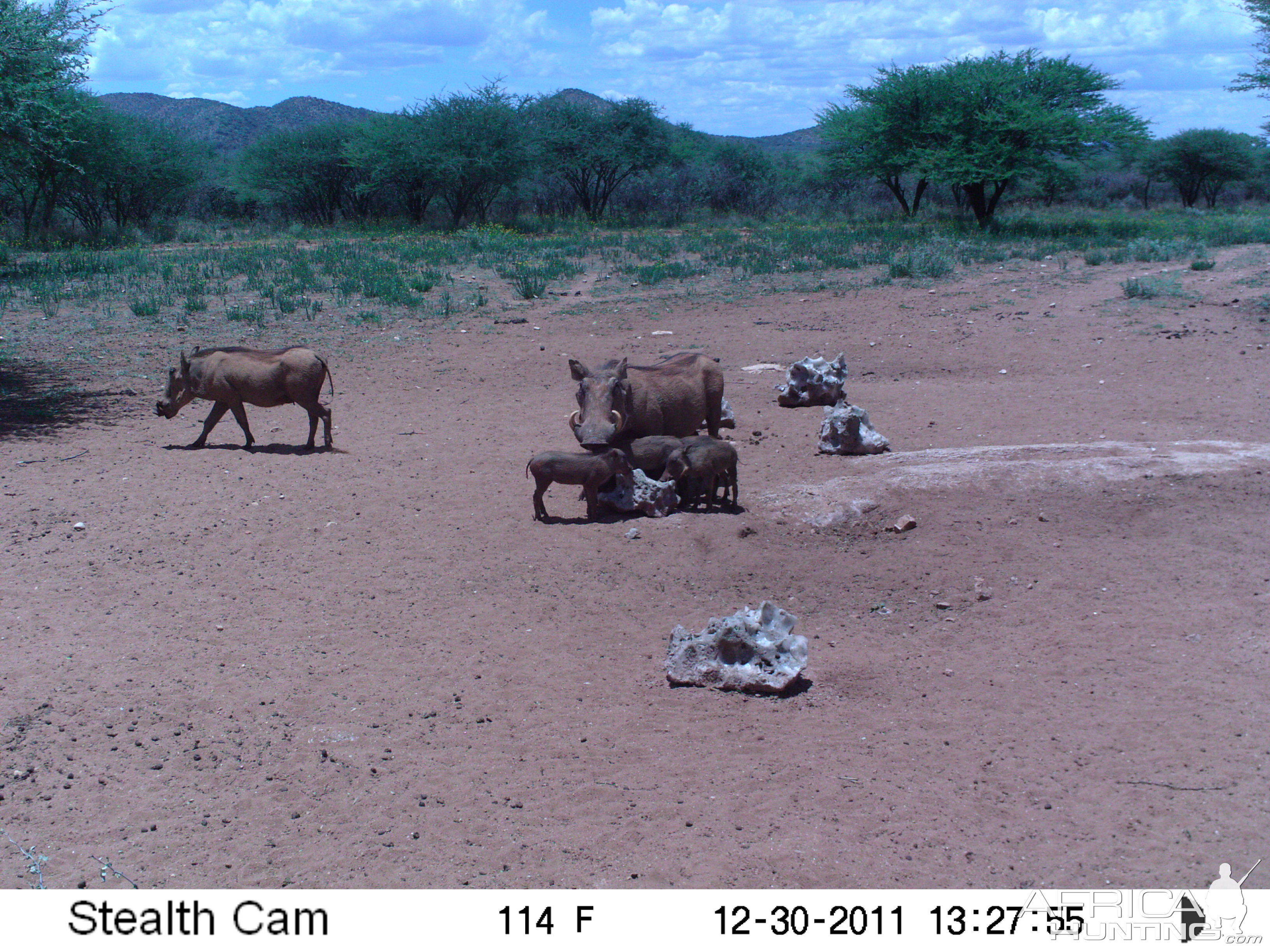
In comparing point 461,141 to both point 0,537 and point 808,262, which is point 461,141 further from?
point 0,537

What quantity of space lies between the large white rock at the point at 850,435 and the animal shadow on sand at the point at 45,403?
7.69 metres

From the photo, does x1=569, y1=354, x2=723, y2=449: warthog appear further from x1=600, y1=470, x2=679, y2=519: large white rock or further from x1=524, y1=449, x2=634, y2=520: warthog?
x1=600, y1=470, x2=679, y2=519: large white rock

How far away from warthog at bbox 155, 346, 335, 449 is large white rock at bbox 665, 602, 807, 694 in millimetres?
5645

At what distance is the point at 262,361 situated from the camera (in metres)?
9.41

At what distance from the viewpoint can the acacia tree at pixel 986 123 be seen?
89.7ft

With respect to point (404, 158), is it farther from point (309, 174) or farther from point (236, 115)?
point (236, 115)

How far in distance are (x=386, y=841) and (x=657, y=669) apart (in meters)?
1.85

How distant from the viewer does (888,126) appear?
31891 millimetres

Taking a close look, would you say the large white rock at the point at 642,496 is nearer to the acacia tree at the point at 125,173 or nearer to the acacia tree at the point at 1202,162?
the acacia tree at the point at 125,173

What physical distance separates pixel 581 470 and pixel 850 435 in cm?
277

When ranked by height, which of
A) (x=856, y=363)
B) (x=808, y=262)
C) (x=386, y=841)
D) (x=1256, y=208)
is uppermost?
(x=1256, y=208)

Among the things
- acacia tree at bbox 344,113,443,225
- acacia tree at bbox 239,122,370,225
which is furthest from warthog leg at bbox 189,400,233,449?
acacia tree at bbox 239,122,370,225

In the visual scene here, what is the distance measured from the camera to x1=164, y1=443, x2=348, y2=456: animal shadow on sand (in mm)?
9312

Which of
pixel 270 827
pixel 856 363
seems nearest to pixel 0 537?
pixel 270 827
